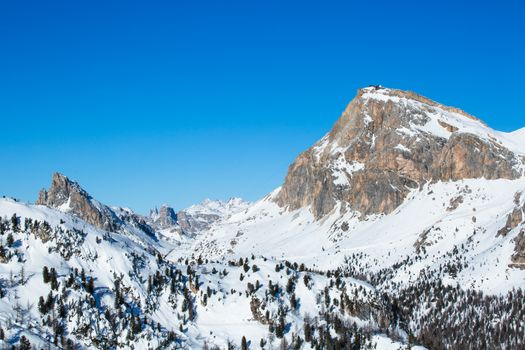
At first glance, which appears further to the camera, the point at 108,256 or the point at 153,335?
the point at 108,256

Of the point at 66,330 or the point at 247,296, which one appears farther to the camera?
the point at 247,296

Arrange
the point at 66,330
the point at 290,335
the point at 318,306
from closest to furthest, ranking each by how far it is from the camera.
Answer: the point at 66,330, the point at 290,335, the point at 318,306

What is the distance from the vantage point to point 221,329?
180375 millimetres

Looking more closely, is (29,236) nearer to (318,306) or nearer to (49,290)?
(49,290)

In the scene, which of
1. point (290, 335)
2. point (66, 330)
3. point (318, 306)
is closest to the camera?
point (66, 330)

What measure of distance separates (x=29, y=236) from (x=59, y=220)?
14.8 m

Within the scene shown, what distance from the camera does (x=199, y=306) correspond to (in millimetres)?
187625

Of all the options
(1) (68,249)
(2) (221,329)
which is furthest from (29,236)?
(2) (221,329)

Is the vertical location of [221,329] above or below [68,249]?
below

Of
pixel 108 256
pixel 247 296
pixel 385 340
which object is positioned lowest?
pixel 385 340

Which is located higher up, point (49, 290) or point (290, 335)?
point (49, 290)

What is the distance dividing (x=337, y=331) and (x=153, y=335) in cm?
5284

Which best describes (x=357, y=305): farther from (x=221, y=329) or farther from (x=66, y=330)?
(x=66, y=330)

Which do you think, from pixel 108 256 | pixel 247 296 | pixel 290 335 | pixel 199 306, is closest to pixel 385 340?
pixel 290 335
